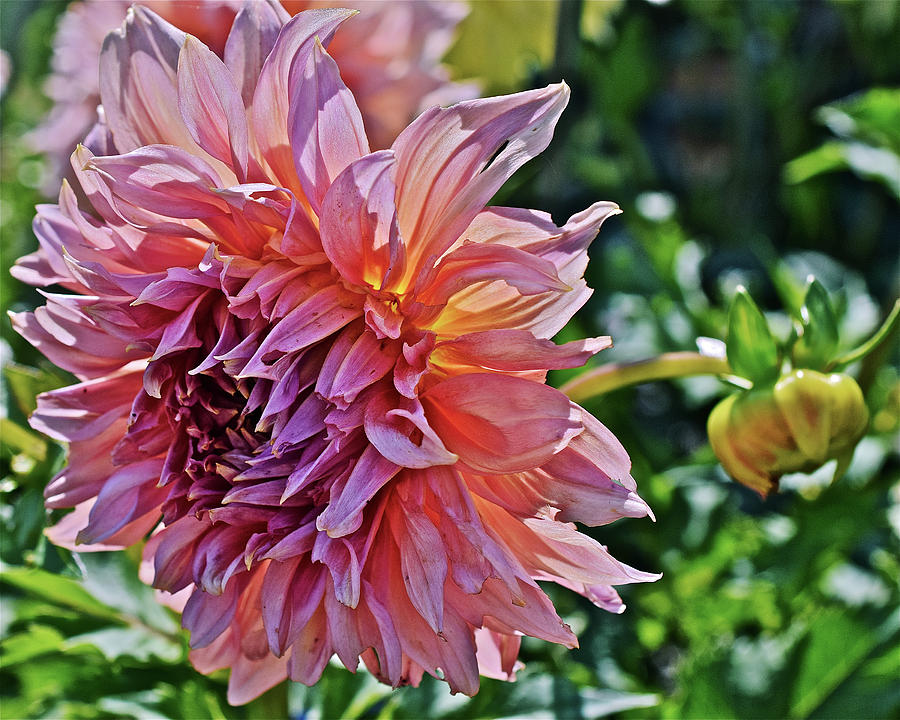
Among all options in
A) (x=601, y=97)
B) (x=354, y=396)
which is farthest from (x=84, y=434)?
(x=601, y=97)

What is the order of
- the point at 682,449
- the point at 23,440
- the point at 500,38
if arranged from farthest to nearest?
the point at 500,38 < the point at 682,449 < the point at 23,440

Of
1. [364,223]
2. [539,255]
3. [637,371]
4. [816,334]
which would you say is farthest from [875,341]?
[364,223]

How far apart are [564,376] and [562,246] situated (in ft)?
1.40

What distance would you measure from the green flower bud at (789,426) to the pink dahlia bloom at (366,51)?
0.52 m

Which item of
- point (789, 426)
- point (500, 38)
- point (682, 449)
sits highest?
point (789, 426)

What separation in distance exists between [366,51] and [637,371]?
1.86 feet

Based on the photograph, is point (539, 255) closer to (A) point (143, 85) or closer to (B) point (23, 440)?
(A) point (143, 85)

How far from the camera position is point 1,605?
831 millimetres

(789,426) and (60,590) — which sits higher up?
(789,426)

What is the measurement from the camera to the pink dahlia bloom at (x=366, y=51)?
101 cm

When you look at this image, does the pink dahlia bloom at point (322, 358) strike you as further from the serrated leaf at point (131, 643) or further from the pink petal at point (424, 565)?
the serrated leaf at point (131, 643)

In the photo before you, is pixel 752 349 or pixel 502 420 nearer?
pixel 502 420

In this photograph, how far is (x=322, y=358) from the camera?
62 cm

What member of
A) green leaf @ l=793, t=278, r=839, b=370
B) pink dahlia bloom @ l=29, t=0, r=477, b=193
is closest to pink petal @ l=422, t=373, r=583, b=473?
green leaf @ l=793, t=278, r=839, b=370
